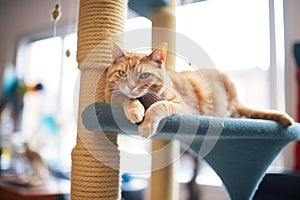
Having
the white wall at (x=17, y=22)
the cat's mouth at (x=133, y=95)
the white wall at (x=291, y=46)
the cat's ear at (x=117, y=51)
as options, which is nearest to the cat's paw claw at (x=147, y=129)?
the cat's mouth at (x=133, y=95)

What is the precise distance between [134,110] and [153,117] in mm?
41

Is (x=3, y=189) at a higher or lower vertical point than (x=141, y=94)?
lower

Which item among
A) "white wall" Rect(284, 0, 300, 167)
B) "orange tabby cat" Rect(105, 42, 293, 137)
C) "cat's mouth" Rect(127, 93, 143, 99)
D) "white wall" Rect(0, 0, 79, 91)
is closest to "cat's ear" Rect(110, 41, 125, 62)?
"orange tabby cat" Rect(105, 42, 293, 137)

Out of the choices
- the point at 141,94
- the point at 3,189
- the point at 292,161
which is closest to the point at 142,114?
the point at 141,94

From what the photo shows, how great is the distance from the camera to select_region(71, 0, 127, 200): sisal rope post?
72 cm

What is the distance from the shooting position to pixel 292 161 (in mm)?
1461

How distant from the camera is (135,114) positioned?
0.51m

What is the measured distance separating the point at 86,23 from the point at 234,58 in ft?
3.75

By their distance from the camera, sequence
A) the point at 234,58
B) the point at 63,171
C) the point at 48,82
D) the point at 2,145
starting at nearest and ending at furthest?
the point at 234,58, the point at 63,171, the point at 2,145, the point at 48,82

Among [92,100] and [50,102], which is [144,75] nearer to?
[92,100]

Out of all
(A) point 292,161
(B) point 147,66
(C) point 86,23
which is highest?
(C) point 86,23

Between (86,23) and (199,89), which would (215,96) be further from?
(86,23)

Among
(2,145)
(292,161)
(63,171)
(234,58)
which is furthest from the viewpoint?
(2,145)

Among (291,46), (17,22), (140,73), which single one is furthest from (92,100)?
(17,22)
